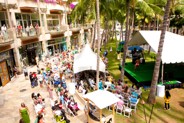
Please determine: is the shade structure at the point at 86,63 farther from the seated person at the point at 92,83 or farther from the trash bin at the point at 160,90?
the trash bin at the point at 160,90

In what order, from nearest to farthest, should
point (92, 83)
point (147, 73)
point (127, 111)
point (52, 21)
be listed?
point (127, 111) < point (92, 83) < point (147, 73) < point (52, 21)

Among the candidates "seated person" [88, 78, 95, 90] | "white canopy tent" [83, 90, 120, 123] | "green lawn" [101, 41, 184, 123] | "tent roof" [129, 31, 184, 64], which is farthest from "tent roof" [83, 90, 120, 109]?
"tent roof" [129, 31, 184, 64]

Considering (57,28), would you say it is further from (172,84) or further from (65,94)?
(172,84)

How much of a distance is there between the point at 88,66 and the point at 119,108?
637cm

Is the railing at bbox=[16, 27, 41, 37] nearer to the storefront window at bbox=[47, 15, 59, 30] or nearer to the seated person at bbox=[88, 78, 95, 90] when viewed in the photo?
the storefront window at bbox=[47, 15, 59, 30]

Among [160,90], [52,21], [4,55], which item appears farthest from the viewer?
[52,21]

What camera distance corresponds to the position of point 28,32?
24781 mm

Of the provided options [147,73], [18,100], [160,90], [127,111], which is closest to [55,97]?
[18,100]

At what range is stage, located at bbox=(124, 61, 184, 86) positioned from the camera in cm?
1811

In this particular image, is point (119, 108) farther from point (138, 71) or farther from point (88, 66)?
point (138, 71)

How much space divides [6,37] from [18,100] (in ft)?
26.6

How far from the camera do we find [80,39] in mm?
49250

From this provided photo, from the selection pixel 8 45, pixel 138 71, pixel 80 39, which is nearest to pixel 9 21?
pixel 8 45

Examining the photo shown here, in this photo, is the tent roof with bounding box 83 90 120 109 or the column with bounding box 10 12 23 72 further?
the column with bounding box 10 12 23 72
